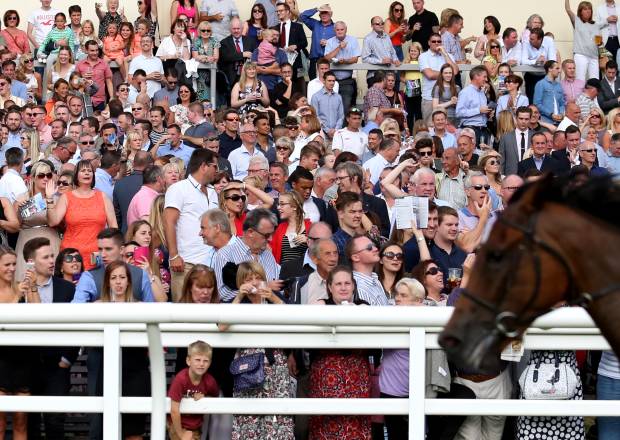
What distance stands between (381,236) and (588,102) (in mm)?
→ 7963

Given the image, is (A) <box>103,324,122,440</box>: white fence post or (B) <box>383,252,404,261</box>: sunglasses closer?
(A) <box>103,324,122,440</box>: white fence post

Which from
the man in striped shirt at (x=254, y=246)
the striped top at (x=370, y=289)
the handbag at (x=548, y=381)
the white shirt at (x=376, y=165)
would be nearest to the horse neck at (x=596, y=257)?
the handbag at (x=548, y=381)

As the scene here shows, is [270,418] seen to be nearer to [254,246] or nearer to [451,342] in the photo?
[451,342]

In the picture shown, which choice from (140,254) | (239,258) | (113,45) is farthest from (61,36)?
(239,258)

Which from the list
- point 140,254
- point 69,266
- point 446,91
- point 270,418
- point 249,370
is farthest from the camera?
point 446,91

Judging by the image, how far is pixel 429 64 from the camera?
61.9 ft

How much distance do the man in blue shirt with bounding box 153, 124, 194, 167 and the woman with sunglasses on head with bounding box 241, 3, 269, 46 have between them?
199 inches

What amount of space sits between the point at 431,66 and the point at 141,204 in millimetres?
8286

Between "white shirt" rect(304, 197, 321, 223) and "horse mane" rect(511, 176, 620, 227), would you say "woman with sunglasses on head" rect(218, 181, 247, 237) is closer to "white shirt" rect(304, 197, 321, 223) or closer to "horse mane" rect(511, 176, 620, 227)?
"white shirt" rect(304, 197, 321, 223)

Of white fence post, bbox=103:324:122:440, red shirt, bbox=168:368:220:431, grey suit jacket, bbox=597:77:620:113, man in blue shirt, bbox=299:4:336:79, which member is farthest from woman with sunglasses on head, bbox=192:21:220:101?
white fence post, bbox=103:324:122:440

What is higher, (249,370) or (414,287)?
(414,287)

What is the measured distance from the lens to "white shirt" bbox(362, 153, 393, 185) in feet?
44.9

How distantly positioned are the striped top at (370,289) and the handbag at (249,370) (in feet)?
4.99

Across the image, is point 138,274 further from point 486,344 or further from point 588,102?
point 588,102
